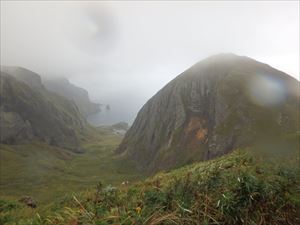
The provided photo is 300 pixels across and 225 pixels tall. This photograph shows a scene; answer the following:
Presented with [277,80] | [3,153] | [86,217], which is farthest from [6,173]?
[86,217]

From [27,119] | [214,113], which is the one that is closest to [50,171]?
[214,113]

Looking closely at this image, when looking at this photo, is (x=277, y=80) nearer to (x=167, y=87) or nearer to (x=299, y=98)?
(x=299, y=98)

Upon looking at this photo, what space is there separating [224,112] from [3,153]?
7360 cm

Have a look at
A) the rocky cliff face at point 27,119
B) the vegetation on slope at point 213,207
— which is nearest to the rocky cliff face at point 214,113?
the rocky cliff face at point 27,119

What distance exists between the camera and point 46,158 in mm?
130125

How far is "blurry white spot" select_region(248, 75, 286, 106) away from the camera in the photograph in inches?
3305

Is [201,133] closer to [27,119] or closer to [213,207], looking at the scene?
[213,207]

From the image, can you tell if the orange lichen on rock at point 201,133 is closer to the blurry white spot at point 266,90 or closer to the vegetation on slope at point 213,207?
the blurry white spot at point 266,90

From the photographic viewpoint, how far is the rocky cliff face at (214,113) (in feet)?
252

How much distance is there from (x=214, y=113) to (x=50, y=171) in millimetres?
46122

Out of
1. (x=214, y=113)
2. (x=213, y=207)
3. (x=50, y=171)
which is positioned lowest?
(x=50, y=171)

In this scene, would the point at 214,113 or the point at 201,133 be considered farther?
the point at 214,113

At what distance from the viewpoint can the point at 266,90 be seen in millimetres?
90562

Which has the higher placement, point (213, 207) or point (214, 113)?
point (213, 207)
